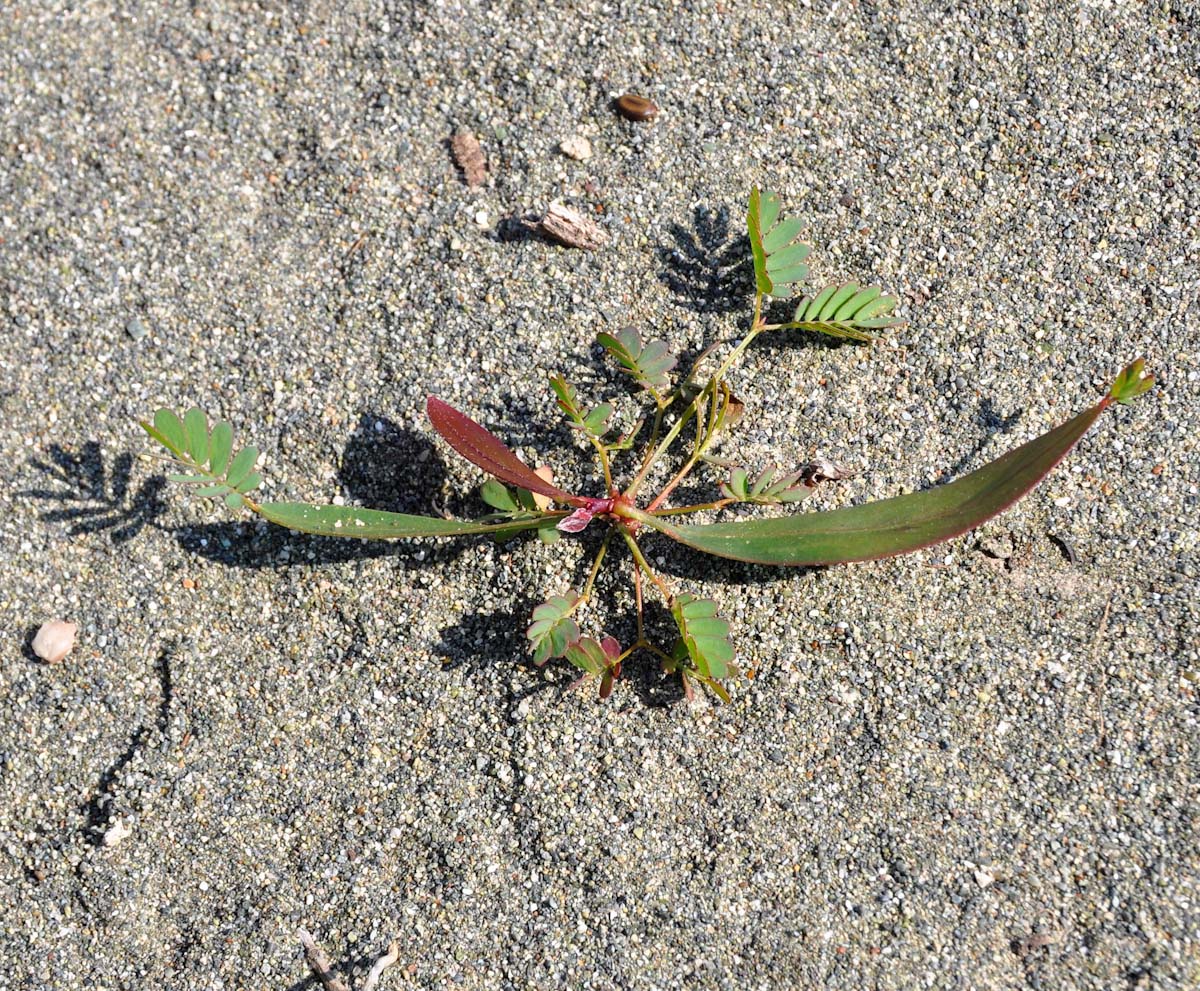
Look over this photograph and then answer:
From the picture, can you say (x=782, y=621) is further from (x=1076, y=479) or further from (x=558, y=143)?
(x=558, y=143)

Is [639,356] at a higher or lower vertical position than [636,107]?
lower

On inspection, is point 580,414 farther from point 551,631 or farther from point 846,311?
point 846,311

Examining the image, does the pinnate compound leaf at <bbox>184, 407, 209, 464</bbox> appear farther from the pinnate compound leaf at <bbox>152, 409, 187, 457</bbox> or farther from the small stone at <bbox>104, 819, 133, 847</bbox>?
the small stone at <bbox>104, 819, 133, 847</bbox>

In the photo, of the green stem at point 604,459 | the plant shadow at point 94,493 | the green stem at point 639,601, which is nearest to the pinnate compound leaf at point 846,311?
the green stem at point 604,459

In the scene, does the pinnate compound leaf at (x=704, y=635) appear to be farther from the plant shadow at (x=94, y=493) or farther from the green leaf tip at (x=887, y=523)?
the plant shadow at (x=94, y=493)

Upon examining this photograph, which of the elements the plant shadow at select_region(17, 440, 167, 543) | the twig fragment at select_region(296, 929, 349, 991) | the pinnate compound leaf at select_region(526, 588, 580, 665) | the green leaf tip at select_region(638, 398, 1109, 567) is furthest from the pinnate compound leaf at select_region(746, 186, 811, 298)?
the twig fragment at select_region(296, 929, 349, 991)

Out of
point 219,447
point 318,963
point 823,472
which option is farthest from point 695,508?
point 318,963

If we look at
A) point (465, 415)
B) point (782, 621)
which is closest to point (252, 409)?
point (465, 415)
